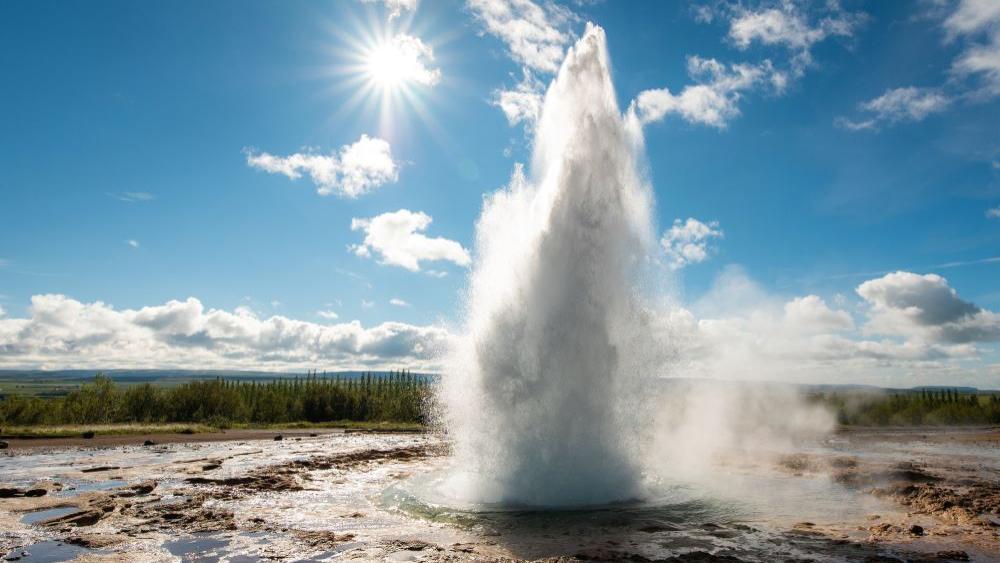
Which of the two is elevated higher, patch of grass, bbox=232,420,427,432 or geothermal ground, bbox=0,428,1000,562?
geothermal ground, bbox=0,428,1000,562

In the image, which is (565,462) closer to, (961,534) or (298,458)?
(961,534)

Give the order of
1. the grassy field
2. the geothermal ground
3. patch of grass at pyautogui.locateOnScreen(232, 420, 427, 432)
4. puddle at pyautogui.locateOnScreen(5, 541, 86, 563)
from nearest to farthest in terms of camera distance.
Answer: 1. puddle at pyautogui.locateOnScreen(5, 541, 86, 563)
2. the geothermal ground
3. the grassy field
4. patch of grass at pyautogui.locateOnScreen(232, 420, 427, 432)

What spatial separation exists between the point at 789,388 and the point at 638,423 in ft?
205

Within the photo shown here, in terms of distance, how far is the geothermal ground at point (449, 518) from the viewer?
36.4ft

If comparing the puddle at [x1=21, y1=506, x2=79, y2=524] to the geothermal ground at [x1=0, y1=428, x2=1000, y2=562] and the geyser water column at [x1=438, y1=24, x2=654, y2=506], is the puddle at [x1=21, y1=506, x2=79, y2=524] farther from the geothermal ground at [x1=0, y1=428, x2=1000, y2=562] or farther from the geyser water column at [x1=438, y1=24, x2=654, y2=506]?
the geyser water column at [x1=438, y1=24, x2=654, y2=506]

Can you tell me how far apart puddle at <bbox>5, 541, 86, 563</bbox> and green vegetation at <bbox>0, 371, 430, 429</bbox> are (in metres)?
45.6

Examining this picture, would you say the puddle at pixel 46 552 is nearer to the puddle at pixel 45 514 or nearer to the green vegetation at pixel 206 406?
the puddle at pixel 45 514

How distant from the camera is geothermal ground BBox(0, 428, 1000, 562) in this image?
11086 millimetres

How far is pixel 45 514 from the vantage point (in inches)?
573

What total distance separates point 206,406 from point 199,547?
6390 cm

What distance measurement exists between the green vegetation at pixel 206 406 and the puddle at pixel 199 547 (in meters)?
46.0

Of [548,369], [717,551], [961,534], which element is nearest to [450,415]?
[548,369]

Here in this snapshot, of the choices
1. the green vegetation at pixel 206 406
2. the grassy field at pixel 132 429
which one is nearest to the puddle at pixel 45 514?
the grassy field at pixel 132 429

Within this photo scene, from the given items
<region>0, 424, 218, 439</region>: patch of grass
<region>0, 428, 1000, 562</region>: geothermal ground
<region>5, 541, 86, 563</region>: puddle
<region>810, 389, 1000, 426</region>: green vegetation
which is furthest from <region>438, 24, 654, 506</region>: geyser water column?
<region>810, 389, 1000, 426</region>: green vegetation
